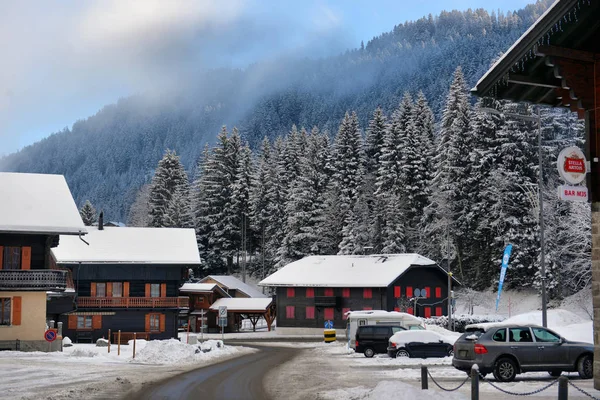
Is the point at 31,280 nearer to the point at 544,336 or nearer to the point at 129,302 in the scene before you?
the point at 129,302

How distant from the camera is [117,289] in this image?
60.8 meters

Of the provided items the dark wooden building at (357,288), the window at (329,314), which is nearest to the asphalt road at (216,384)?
the dark wooden building at (357,288)

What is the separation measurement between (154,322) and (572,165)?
50.1 meters

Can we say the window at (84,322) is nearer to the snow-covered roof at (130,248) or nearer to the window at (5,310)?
the snow-covered roof at (130,248)

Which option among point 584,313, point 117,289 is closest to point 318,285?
point 117,289

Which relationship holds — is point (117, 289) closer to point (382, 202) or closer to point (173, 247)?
point (173, 247)

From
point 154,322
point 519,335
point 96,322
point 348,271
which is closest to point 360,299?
point 348,271

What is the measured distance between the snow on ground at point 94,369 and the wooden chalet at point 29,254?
3.43 metres

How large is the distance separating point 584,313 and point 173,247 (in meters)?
35.6

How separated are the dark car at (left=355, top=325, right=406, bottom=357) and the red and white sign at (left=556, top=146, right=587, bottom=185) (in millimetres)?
23430

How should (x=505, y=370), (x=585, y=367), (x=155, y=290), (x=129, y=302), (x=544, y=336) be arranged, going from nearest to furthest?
(x=505, y=370), (x=585, y=367), (x=544, y=336), (x=129, y=302), (x=155, y=290)

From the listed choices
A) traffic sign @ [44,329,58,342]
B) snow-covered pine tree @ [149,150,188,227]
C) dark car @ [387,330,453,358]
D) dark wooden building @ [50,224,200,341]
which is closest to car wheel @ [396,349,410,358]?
dark car @ [387,330,453,358]

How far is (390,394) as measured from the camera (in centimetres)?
1730

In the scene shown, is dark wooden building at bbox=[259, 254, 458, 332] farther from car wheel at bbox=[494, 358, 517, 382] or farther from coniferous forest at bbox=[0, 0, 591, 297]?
car wheel at bbox=[494, 358, 517, 382]
